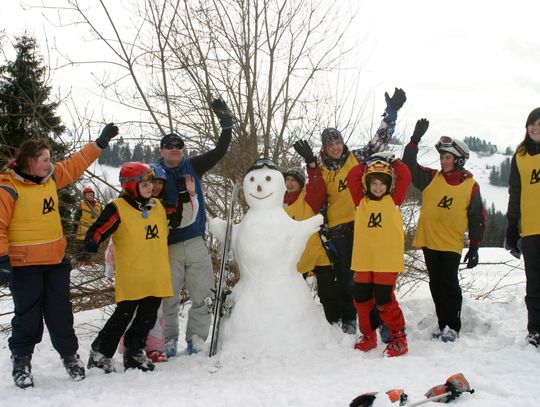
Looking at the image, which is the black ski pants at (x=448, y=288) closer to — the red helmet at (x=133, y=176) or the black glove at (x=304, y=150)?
the black glove at (x=304, y=150)

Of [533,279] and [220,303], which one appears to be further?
[220,303]

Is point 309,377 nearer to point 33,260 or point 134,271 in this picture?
point 134,271

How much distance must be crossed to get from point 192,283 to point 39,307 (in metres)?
1.16

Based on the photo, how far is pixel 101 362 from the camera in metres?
3.52

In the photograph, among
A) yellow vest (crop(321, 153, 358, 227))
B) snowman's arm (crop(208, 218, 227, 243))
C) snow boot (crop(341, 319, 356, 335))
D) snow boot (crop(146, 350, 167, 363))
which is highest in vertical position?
yellow vest (crop(321, 153, 358, 227))

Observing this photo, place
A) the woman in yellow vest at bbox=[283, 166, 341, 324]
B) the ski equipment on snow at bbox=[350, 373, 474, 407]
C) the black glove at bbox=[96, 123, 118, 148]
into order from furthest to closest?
the woman in yellow vest at bbox=[283, 166, 341, 324], the black glove at bbox=[96, 123, 118, 148], the ski equipment on snow at bbox=[350, 373, 474, 407]

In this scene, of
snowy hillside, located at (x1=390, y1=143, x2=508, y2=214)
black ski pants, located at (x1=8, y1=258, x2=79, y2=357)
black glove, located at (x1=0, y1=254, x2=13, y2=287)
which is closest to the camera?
black glove, located at (x1=0, y1=254, x2=13, y2=287)

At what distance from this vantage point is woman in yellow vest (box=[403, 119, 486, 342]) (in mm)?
3977

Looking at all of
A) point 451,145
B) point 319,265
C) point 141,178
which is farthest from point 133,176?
point 451,145

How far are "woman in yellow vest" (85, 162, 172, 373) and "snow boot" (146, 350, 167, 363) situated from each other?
20 cm

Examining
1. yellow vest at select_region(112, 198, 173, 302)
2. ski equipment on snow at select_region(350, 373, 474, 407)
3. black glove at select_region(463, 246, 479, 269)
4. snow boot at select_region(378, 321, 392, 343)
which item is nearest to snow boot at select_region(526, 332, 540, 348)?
black glove at select_region(463, 246, 479, 269)

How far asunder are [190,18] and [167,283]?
3.09m

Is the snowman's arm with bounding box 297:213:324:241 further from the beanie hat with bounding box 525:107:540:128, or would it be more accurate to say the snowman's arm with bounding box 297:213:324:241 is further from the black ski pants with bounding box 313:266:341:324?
the beanie hat with bounding box 525:107:540:128

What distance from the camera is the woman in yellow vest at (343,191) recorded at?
4.25 metres
